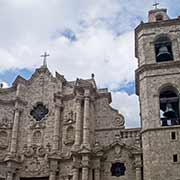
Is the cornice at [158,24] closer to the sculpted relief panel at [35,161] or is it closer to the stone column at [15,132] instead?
the stone column at [15,132]

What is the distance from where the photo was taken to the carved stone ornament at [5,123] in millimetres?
25688

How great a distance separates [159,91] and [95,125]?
4142 mm

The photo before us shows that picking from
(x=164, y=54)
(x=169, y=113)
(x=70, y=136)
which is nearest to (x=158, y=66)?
(x=164, y=54)

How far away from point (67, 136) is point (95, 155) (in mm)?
2707

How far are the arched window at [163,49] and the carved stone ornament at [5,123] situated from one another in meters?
9.41

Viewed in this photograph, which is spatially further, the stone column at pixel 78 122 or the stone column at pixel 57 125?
the stone column at pixel 57 125

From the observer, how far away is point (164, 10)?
2747cm

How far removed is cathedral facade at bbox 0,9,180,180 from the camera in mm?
21703

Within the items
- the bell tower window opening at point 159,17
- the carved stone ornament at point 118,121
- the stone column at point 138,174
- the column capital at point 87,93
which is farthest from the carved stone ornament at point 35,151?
the bell tower window opening at point 159,17

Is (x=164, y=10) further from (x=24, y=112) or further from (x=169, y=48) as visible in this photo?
(x=24, y=112)

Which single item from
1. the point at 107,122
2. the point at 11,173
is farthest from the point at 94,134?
the point at 11,173

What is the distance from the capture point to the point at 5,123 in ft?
84.9

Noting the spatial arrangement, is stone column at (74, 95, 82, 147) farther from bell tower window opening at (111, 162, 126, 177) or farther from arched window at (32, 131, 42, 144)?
arched window at (32, 131, 42, 144)

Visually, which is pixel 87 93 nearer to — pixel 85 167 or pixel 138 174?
pixel 85 167
